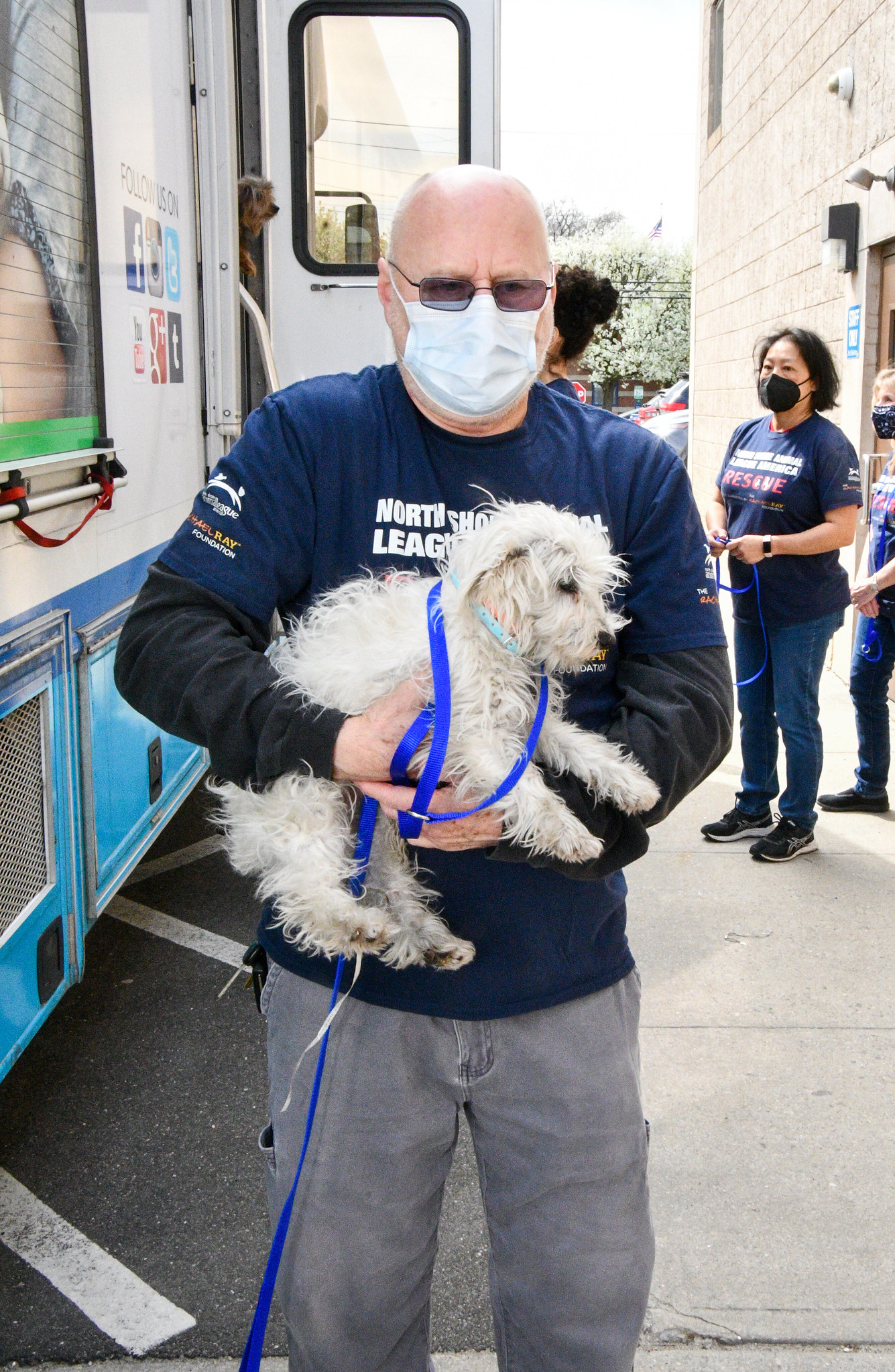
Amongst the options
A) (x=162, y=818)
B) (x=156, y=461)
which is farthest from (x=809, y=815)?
(x=156, y=461)

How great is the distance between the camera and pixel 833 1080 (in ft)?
12.7

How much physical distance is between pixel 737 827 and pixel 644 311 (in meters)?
50.8

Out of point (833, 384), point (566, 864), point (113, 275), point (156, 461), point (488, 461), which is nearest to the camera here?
point (566, 864)

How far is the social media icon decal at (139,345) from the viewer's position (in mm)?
3779

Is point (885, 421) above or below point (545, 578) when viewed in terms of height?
above

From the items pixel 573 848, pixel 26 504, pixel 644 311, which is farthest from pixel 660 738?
pixel 644 311

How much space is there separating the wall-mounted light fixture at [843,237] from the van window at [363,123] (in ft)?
15.4

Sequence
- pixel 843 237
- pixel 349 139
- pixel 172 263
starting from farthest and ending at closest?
pixel 843 237
pixel 349 139
pixel 172 263

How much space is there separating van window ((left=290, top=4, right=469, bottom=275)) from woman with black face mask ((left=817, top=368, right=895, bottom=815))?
2.84 m

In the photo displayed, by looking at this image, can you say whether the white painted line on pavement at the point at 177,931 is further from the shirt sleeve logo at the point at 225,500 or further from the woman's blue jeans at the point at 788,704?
the shirt sleeve logo at the point at 225,500

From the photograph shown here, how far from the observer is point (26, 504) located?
272 cm

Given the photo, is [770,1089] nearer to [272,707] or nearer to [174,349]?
[272,707]

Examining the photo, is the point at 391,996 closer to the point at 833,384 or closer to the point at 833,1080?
the point at 833,1080

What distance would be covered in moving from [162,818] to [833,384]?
371cm
